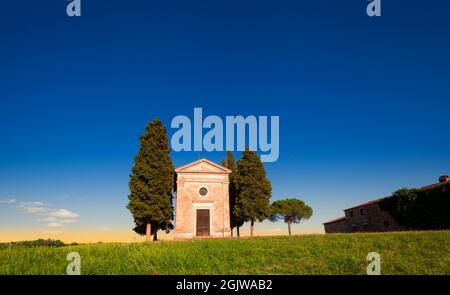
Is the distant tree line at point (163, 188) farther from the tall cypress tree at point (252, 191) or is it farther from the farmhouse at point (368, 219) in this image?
the farmhouse at point (368, 219)

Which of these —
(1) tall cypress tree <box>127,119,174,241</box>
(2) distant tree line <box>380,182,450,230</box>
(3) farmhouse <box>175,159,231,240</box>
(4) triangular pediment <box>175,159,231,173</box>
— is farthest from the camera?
(4) triangular pediment <box>175,159,231,173</box>

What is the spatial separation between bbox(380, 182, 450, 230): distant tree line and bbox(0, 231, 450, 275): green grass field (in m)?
14.9

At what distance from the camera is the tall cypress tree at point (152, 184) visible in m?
26.2

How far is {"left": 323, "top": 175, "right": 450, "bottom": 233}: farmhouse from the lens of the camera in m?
35.4

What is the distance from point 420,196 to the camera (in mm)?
29188

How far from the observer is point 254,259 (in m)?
12.0

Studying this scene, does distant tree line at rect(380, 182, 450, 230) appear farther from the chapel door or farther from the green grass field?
the chapel door

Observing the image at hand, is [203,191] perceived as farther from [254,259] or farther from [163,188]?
[254,259]

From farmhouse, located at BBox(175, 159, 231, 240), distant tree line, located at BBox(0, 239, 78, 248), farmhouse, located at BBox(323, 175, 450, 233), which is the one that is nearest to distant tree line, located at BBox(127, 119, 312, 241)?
farmhouse, located at BBox(175, 159, 231, 240)

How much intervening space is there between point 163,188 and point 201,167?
4.74m

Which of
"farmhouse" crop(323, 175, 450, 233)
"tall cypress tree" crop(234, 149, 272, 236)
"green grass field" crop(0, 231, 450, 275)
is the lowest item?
"farmhouse" crop(323, 175, 450, 233)

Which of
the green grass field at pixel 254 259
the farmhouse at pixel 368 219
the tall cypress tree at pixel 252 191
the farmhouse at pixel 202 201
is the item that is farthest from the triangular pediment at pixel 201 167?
the farmhouse at pixel 368 219
